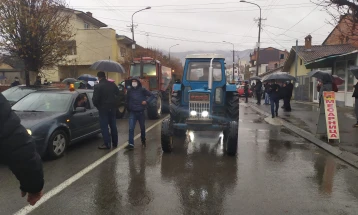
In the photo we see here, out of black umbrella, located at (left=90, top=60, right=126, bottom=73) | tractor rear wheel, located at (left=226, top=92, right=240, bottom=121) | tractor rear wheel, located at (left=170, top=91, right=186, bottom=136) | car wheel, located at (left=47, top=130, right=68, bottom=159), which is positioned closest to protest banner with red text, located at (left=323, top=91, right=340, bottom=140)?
tractor rear wheel, located at (left=226, top=92, right=240, bottom=121)

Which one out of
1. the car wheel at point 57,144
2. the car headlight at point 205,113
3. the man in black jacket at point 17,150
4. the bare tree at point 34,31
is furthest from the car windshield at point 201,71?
A: the bare tree at point 34,31

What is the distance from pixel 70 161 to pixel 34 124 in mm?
1068

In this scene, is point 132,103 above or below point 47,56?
below

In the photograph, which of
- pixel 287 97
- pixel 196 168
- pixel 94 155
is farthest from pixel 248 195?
pixel 287 97

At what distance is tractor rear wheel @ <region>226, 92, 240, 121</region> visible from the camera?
8.21 meters

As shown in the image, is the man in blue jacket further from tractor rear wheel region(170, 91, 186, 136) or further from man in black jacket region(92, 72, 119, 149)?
tractor rear wheel region(170, 91, 186, 136)

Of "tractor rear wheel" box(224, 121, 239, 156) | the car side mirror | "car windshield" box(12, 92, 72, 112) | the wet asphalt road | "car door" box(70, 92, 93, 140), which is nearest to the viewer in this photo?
the wet asphalt road

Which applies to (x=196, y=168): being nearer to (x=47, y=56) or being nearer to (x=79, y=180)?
(x=79, y=180)

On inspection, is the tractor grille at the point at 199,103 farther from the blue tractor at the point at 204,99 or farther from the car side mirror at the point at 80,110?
the car side mirror at the point at 80,110

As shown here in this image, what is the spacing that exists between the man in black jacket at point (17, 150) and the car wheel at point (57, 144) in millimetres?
4485

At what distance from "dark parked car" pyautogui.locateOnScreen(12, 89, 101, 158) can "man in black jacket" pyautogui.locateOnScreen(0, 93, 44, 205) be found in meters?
4.12

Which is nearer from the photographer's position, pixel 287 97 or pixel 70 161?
pixel 70 161

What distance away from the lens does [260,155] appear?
7160 mm

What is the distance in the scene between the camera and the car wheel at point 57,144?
6.42 metres
